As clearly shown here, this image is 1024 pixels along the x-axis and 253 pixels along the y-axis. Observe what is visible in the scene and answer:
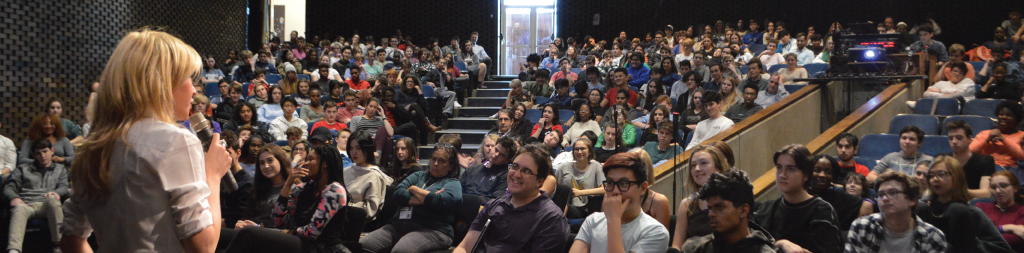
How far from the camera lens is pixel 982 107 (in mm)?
7113

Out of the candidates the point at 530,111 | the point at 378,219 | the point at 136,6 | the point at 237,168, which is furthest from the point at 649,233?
the point at 136,6

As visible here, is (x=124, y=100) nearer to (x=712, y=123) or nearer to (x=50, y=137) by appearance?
(x=712, y=123)

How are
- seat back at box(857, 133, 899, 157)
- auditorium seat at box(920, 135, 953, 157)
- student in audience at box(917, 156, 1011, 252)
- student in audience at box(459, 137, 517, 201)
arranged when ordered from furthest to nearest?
seat back at box(857, 133, 899, 157) < auditorium seat at box(920, 135, 953, 157) < student in audience at box(459, 137, 517, 201) < student in audience at box(917, 156, 1011, 252)

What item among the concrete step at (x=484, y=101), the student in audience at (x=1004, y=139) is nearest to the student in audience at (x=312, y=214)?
the student in audience at (x=1004, y=139)

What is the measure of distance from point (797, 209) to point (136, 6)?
9.98 metres

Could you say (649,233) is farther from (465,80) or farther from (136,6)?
(136,6)

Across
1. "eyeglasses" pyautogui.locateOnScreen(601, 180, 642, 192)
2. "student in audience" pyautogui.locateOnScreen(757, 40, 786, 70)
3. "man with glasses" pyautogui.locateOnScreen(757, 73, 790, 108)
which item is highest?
"student in audience" pyautogui.locateOnScreen(757, 40, 786, 70)

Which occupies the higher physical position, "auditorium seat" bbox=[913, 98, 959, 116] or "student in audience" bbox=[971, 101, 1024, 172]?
"auditorium seat" bbox=[913, 98, 959, 116]

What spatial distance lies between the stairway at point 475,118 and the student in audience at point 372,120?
0.63 metres

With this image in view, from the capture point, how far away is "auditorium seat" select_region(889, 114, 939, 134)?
21.6 feet

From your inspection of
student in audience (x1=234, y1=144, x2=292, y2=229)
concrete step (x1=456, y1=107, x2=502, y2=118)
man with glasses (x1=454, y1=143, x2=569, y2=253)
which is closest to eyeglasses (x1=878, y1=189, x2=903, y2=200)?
man with glasses (x1=454, y1=143, x2=569, y2=253)

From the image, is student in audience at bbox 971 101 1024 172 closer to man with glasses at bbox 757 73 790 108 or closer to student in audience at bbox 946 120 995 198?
student in audience at bbox 946 120 995 198

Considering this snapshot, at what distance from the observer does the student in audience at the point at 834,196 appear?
351 centimetres

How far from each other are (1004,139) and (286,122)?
6.59 meters
